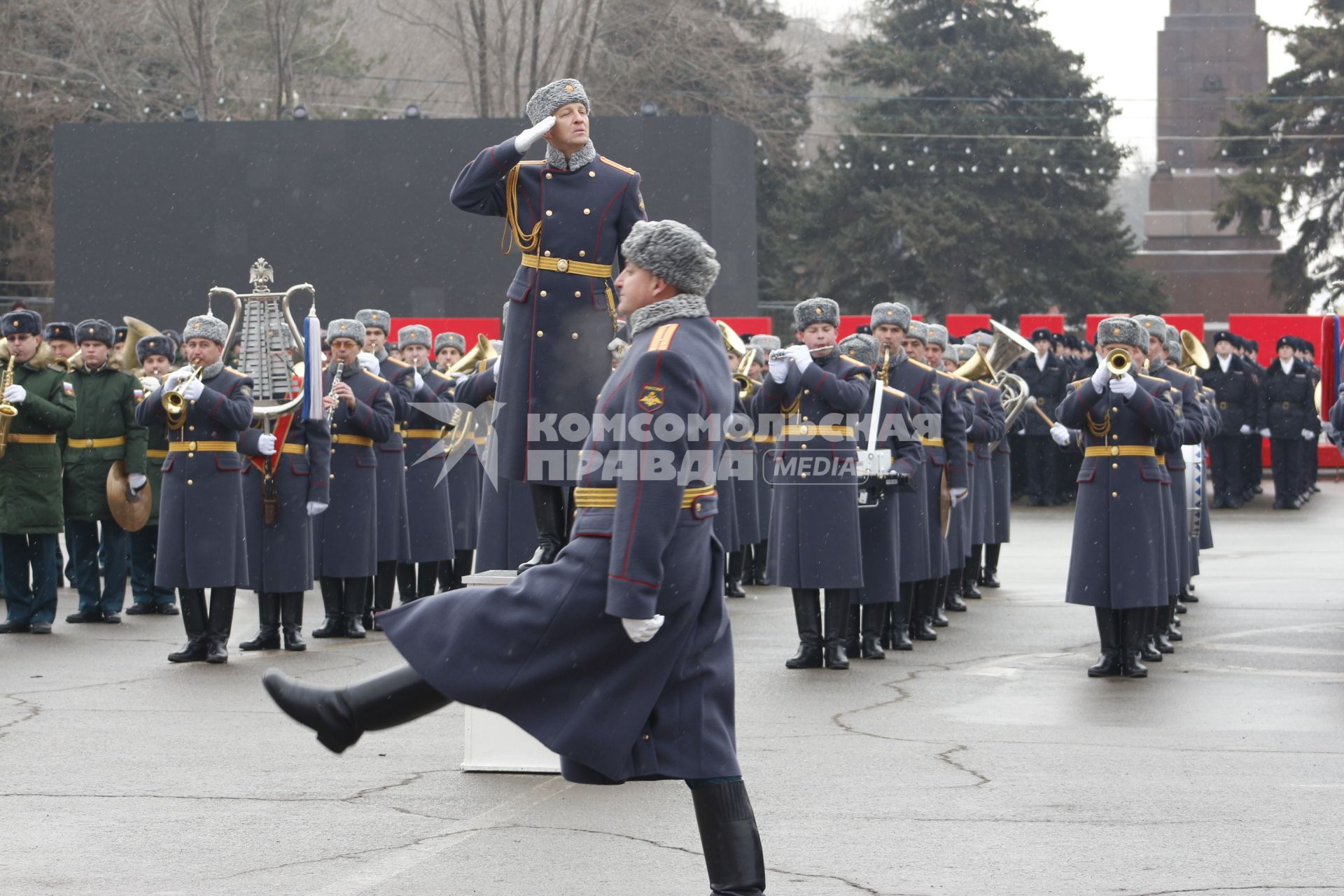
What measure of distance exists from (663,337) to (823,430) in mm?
5611

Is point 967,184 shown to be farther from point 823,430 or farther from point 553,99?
point 553,99

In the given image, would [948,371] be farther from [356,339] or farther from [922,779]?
[922,779]

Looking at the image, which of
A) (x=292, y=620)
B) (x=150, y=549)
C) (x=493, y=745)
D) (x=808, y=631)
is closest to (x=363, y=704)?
(x=493, y=745)

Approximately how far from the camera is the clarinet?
12.1 metres

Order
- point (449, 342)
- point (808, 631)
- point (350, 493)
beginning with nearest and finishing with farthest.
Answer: point (808, 631)
point (350, 493)
point (449, 342)

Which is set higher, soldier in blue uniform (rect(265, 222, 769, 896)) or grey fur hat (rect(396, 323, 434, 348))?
grey fur hat (rect(396, 323, 434, 348))

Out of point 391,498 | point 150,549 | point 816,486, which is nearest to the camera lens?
point 816,486

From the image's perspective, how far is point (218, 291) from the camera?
472 inches

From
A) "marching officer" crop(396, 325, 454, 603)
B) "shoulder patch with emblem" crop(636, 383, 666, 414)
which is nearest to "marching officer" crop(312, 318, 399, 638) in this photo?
"marching officer" crop(396, 325, 454, 603)

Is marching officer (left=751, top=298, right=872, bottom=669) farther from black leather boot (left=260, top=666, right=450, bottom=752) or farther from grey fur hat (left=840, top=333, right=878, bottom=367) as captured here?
black leather boot (left=260, top=666, right=450, bottom=752)

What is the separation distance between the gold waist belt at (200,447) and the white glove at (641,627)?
657 centimetres

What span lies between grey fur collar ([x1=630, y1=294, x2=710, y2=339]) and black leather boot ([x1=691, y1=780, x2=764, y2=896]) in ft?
4.33

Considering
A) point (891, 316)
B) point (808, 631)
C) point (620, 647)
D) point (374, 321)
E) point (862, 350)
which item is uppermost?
point (374, 321)

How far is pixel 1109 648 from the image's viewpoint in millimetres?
10836
